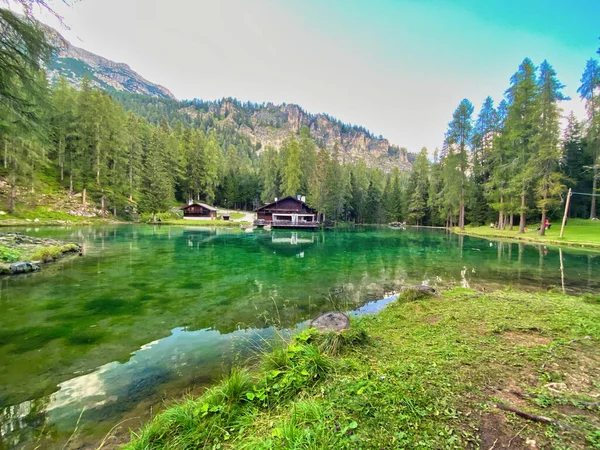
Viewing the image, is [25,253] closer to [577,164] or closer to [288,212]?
[288,212]

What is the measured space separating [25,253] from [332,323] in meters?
17.8

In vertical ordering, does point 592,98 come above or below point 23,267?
above

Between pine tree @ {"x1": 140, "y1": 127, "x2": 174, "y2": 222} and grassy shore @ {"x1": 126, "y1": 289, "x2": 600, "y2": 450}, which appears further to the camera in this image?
pine tree @ {"x1": 140, "y1": 127, "x2": 174, "y2": 222}

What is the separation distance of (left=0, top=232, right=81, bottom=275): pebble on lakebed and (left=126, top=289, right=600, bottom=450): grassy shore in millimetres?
13898

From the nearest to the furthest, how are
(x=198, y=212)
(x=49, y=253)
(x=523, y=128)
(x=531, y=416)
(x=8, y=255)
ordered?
(x=531, y=416) → (x=8, y=255) → (x=49, y=253) → (x=523, y=128) → (x=198, y=212)

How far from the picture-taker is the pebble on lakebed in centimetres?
1224

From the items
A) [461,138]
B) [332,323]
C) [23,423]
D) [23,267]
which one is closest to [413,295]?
[332,323]

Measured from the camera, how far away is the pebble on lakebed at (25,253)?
12.2 metres

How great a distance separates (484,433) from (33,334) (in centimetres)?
926

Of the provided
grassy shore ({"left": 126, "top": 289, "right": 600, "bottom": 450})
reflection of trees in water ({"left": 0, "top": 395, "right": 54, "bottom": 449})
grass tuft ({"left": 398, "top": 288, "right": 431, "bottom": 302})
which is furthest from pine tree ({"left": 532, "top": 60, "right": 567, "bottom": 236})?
reflection of trees in water ({"left": 0, "top": 395, "right": 54, "bottom": 449})

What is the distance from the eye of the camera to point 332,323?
586 cm

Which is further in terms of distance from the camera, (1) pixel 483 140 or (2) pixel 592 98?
(1) pixel 483 140

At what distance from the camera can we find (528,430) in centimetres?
245

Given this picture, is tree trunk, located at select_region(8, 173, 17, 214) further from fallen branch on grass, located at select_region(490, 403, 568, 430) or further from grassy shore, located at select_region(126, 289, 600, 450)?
fallen branch on grass, located at select_region(490, 403, 568, 430)
